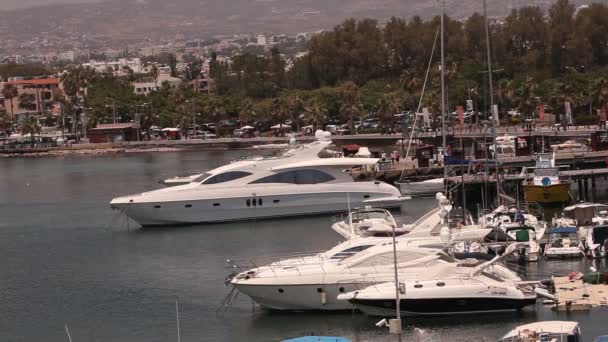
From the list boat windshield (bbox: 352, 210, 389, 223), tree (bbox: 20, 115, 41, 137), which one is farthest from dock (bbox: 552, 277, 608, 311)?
tree (bbox: 20, 115, 41, 137)

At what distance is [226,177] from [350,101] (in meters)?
69.4

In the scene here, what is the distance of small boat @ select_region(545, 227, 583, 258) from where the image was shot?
42.3 m

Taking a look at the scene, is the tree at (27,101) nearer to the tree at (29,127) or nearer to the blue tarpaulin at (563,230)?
the tree at (29,127)

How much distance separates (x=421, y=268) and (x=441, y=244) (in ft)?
6.05

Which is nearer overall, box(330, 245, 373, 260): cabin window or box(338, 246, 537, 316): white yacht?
box(338, 246, 537, 316): white yacht

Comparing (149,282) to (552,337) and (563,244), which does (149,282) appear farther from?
(552,337)

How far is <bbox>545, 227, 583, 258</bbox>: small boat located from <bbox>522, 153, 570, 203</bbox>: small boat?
1313 centimetres

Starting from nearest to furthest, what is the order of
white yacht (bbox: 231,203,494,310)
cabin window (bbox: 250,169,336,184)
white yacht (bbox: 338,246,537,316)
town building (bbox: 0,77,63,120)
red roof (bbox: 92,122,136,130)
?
white yacht (bbox: 338,246,537,316) < white yacht (bbox: 231,203,494,310) < cabin window (bbox: 250,169,336,184) < red roof (bbox: 92,122,136,130) < town building (bbox: 0,77,63,120)

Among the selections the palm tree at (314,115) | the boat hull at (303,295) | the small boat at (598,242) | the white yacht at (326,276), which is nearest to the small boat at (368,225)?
the white yacht at (326,276)

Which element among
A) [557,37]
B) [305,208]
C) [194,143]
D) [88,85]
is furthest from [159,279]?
[88,85]

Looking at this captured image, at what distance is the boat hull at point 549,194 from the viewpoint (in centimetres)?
5666

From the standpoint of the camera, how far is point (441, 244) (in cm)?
3775

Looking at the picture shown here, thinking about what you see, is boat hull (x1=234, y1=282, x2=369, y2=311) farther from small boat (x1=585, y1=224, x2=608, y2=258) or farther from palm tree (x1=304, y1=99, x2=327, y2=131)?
palm tree (x1=304, y1=99, x2=327, y2=131)

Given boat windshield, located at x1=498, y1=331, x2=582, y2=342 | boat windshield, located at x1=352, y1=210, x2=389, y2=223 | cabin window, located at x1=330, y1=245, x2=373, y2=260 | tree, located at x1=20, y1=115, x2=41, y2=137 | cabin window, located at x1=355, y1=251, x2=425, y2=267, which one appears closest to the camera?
boat windshield, located at x1=498, y1=331, x2=582, y2=342
